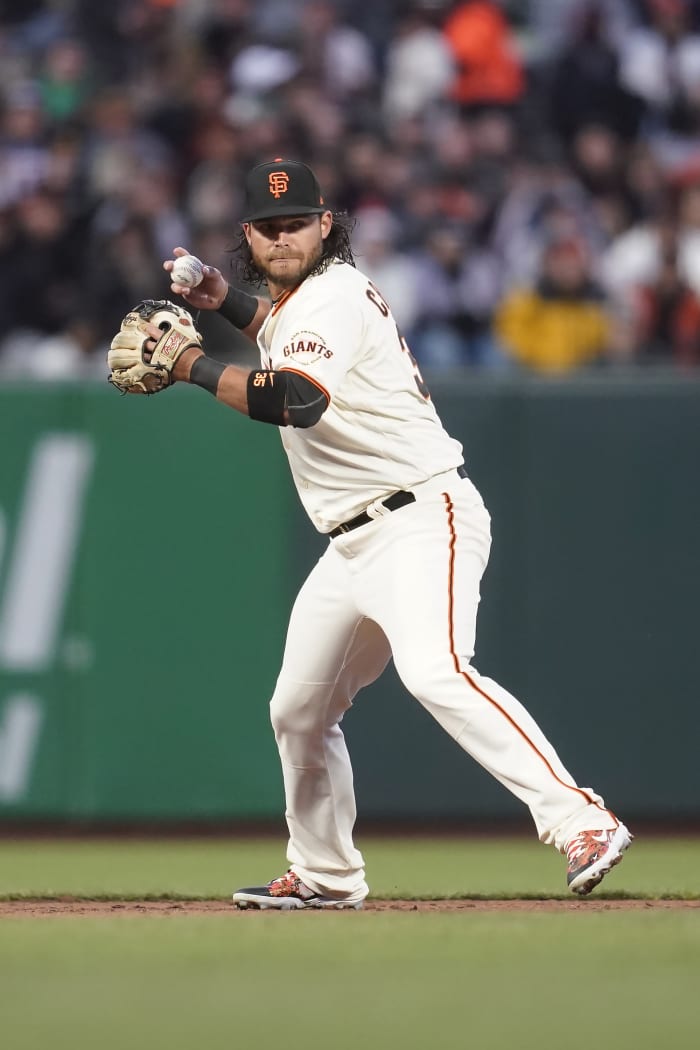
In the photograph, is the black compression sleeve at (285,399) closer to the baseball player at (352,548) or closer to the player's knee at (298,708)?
the baseball player at (352,548)

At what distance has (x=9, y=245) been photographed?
31.4ft

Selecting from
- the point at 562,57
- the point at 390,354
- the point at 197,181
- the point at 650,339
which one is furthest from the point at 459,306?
the point at 390,354

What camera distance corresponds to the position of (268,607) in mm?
7648

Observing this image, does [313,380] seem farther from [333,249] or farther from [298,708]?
[298,708]

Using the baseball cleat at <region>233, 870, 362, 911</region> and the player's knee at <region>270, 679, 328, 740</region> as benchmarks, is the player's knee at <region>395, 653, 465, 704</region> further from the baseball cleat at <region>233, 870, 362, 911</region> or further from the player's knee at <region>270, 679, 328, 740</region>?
the baseball cleat at <region>233, 870, 362, 911</region>

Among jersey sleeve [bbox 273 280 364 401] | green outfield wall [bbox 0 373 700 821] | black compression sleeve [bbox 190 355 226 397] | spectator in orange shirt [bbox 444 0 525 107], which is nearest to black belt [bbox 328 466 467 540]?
jersey sleeve [bbox 273 280 364 401]

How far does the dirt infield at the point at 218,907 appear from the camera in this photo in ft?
16.9

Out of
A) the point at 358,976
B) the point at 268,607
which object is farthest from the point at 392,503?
the point at 268,607

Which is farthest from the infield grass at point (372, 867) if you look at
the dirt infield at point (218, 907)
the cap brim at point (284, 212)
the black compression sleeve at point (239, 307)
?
the cap brim at point (284, 212)

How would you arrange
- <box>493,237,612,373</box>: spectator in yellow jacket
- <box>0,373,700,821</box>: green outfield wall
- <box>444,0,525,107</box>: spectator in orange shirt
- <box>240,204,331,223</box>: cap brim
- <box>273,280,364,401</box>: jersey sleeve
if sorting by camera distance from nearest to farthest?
<box>273,280,364,401</box>: jersey sleeve, <box>240,204,331,223</box>: cap brim, <box>0,373,700,821</box>: green outfield wall, <box>493,237,612,373</box>: spectator in yellow jacket, <box>444,0,525,107</box>: spectator in orange shirt

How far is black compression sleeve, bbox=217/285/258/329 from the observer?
5672 mm

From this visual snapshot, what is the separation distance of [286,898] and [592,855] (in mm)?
983

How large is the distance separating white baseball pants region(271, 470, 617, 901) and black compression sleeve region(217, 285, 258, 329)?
84 cm

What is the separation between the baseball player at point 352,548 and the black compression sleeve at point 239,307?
0.63ft
